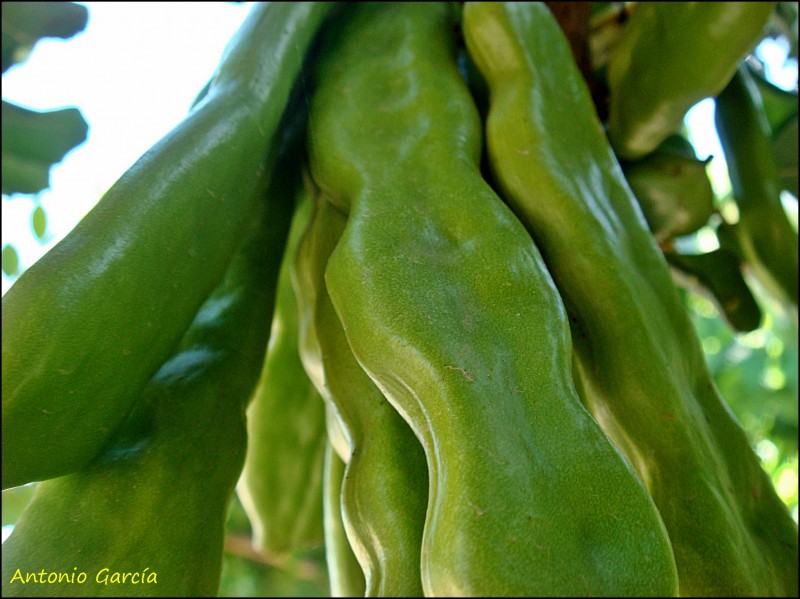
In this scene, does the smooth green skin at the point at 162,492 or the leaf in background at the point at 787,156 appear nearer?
the smooth green skin at the point at 162,492

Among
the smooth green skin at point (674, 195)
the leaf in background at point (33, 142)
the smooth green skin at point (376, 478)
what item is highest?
the leaf in background at point (33, 142)

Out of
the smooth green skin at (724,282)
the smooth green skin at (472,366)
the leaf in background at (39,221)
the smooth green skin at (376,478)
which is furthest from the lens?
the leaf in background at (39,221)

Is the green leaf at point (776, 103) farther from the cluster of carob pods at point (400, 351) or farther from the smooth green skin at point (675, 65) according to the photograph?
the cluster of carob pods at point (400, 351)

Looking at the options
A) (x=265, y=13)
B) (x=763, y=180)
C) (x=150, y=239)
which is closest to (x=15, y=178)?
(x=265, y=13)

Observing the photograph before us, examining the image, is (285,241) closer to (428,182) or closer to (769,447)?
(428,182)

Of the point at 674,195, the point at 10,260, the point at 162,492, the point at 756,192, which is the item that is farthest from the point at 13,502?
the point at 756,192

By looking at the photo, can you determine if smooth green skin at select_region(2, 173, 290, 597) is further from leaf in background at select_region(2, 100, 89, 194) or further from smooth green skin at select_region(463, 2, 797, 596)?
leaf in background at select_region(2, 100, 89, 194)

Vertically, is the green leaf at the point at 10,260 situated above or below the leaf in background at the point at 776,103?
above

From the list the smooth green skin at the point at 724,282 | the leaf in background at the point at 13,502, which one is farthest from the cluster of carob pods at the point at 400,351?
the leaf in background at the point at 13,502
